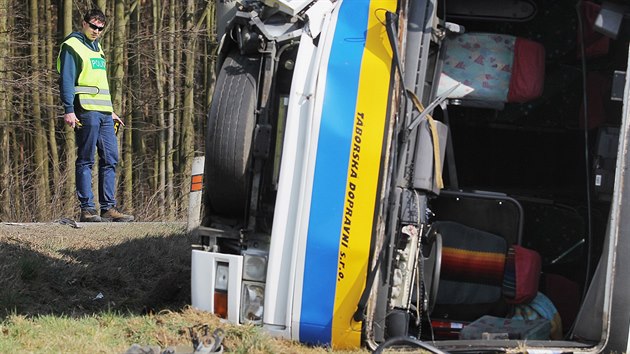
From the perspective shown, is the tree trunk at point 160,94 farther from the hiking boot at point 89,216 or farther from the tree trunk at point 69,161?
the hiking boot at point 89,216

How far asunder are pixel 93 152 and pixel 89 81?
64 centimetres

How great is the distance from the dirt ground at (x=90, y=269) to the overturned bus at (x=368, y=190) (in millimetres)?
1073

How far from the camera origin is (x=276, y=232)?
427 centimetres

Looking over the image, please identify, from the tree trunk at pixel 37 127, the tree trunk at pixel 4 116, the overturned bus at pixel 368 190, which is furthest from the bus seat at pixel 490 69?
the tree trunk at pixel 37 127

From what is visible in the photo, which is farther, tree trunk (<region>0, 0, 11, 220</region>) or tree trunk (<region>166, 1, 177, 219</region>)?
tree trunk (<region>166, 1, 177, 219</region>)

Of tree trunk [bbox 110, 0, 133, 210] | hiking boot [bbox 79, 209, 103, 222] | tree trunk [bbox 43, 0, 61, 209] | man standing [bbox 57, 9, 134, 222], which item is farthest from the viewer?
Answer: tree trunk [bbox 110, 0, 133, 210]

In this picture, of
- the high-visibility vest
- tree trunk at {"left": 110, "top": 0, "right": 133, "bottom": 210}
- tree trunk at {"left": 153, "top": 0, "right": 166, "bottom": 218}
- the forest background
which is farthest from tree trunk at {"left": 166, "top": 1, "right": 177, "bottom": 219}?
the high-visibility vest

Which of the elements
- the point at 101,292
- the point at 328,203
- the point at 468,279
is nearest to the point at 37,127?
the point at 101,292

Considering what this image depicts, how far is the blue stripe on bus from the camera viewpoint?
418 centimetres

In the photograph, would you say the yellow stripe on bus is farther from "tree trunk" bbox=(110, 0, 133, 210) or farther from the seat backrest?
"tree trunk" bbox=(110, 0, 133, 210)

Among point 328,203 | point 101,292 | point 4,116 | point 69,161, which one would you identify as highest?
point 328,203

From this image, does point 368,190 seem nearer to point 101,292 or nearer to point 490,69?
point 490,69

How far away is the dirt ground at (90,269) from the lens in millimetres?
5453

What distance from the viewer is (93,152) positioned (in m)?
8.06
